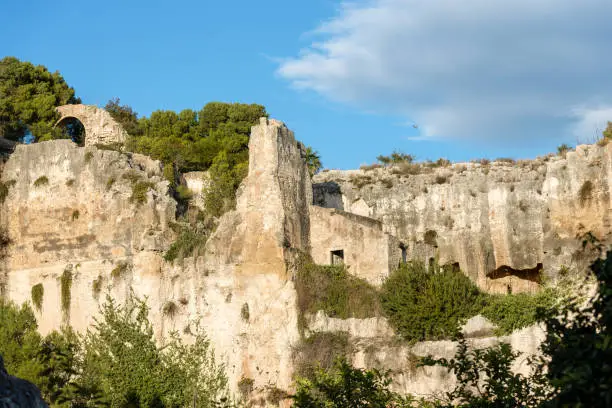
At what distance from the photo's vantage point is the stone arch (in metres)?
36.4

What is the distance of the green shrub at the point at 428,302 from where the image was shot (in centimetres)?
2286

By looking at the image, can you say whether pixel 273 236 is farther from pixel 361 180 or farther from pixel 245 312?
pixel 361 180

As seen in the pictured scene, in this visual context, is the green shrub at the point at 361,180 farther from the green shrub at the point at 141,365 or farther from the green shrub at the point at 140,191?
the green shrub at the point at 141,365

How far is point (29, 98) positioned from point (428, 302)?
21.5 m

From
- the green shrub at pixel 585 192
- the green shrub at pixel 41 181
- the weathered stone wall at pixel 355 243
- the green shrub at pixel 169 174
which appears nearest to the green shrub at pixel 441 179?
the green shrub at pixel 585 192

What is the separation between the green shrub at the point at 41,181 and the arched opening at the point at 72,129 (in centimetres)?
801

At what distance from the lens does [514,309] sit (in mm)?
22688

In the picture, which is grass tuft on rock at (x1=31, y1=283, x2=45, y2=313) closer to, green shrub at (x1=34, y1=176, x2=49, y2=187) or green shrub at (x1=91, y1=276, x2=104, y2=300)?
green shrub at (x1=91, y1=276, x2=104, y2=300)

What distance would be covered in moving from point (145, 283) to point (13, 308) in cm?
464

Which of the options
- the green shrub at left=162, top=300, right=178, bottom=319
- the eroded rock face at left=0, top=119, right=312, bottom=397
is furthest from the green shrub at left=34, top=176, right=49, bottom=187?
the green shrub at left=162, top=300, right=178, bottom=319

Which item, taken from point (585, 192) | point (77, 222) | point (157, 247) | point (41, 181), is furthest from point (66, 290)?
point (585, 192)

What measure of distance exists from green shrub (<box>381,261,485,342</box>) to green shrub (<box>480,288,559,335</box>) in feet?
1.21

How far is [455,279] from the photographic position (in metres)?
23.6

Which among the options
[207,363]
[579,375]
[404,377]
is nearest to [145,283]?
[207,363]
